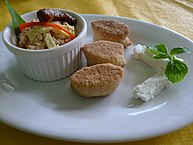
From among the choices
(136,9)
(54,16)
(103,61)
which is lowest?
(136,9)

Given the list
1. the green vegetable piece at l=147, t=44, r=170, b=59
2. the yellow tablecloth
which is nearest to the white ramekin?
the green vegetable piece at l=147, t=44, r=170, b=59

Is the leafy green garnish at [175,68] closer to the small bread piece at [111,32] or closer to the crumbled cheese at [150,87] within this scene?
the crumbled cheese at [150,87]

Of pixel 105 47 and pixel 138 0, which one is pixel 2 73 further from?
pixel 138 0

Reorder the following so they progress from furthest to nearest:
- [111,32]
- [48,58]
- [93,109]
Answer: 1. [111,32]
2. [48,58]
3. [93,109]

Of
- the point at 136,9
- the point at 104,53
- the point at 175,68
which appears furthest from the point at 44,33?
the point at 136,9

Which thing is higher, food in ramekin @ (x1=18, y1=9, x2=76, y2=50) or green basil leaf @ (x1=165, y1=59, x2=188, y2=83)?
food in ramekin @ (x1=18, y1=9, x2=76, y2=50)

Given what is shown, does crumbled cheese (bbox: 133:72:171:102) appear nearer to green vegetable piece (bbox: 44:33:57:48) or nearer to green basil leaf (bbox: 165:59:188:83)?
green basil leaf (bbox: 165:59:188:83)

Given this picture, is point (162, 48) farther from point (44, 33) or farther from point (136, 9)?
point (136, 9)

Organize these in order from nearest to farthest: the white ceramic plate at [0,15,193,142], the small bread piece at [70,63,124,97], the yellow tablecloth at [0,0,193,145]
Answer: the white ceramic plate at [0,15,193,142] < the small bread piece at [70,63,124,97] < the yellow tablecloth at [0,0,193,145]
